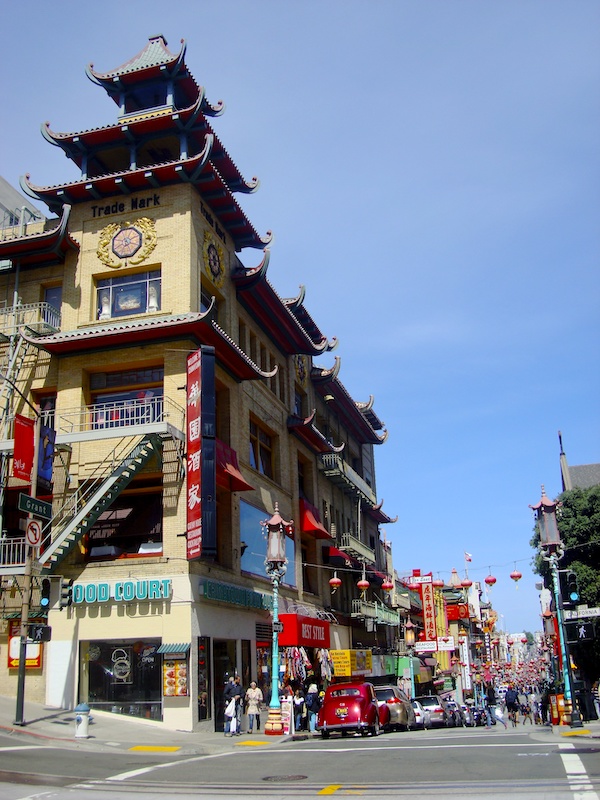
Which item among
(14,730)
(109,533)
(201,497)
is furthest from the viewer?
(109,533)

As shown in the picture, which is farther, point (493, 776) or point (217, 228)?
point (217, 228)

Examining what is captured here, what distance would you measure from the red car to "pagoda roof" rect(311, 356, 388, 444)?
25.3 meters

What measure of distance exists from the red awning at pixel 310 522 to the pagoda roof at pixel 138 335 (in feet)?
43.9

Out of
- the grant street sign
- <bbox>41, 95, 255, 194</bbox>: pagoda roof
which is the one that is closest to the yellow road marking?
the grant street sign

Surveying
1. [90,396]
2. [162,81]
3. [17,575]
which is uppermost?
[162,81]

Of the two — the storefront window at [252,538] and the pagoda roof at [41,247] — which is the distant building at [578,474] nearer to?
the storefront window at [252,538]

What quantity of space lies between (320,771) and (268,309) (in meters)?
27.2

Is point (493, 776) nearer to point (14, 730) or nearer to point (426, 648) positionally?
point (14, 730)

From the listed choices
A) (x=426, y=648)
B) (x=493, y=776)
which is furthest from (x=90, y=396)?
(x=426, y=648)

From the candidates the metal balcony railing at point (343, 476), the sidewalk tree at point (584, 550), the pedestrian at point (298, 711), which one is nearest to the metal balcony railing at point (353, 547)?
the metal balcony railing at point (343, 476)

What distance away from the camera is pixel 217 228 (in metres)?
35.5

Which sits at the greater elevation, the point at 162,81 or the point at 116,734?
the point at 162,81

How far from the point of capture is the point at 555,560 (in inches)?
1020

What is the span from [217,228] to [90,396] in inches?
373
